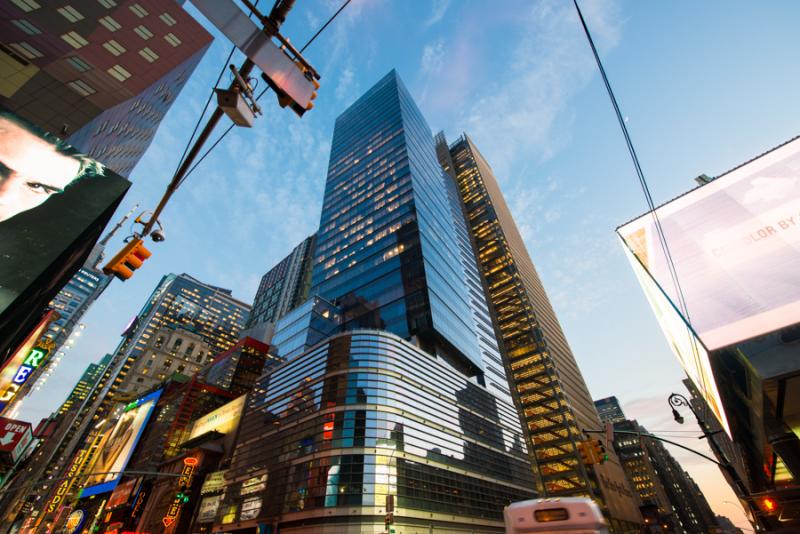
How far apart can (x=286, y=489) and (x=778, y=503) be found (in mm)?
36109

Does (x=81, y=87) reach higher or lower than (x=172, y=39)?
lower

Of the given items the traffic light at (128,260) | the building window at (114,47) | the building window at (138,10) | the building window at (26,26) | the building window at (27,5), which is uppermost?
the building window at (138,10)

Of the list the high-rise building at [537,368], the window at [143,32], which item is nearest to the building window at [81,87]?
the window at [143,32]

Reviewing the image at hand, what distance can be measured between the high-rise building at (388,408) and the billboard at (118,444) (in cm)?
3535

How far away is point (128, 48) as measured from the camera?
28984mm

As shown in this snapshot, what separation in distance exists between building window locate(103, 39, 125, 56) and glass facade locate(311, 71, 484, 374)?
41968 millimetres

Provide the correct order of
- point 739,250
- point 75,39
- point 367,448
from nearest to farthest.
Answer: point 739,250, point 75,39, point 367,448

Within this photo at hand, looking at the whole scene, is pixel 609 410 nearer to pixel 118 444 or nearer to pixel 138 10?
pixel 118 444

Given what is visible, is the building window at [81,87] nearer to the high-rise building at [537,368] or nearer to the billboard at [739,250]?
the billboard at [739,250]

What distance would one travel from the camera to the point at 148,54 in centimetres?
3067

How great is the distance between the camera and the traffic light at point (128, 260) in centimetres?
709

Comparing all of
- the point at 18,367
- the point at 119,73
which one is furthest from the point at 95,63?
the point at 18,367

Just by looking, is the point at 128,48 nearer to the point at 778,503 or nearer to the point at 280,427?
the point at 280,427

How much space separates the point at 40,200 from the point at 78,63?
23.2 m
